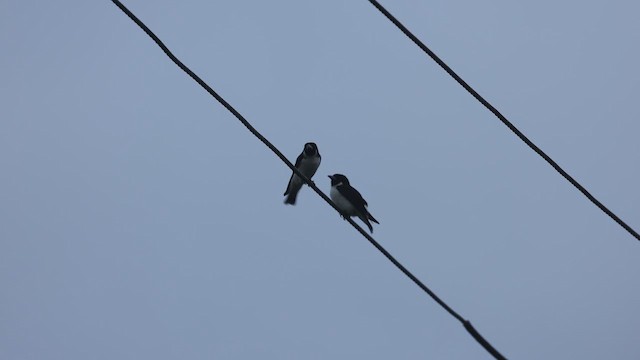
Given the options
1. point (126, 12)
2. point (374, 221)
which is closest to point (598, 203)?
point (126, 12)

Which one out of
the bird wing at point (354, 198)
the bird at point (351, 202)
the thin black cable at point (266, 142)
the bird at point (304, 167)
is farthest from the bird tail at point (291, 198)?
the thin black cable at point (266, 142)

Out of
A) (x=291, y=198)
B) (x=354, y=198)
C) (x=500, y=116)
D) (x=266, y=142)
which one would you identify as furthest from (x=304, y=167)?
(x=500, y=116)

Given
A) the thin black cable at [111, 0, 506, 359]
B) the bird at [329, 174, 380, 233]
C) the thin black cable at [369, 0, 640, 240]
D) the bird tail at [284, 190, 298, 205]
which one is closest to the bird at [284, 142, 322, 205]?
the bird tail at [284, 190, 298, 205]

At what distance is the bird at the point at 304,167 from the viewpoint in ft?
41.7

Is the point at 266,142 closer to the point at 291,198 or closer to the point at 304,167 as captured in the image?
the point at 304,167

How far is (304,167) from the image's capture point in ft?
41.8

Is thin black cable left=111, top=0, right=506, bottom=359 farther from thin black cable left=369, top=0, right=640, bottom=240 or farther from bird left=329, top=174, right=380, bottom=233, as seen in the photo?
bird left=329, top=174, right=380, bottom=233

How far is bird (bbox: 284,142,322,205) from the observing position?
12.7m

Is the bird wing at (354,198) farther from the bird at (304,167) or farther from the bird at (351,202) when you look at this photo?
the bird at (304,167)

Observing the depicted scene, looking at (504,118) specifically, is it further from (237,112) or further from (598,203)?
(237,112)

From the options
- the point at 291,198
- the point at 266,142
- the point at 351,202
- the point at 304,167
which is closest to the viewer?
the point at 266,142

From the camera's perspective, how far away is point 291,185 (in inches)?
510

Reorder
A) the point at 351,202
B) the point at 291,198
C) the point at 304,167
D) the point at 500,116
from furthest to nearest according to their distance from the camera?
the point at 291,198, the point at 304,167, the point at 351,202, the point at 500,116

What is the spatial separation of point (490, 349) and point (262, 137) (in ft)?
6.03
